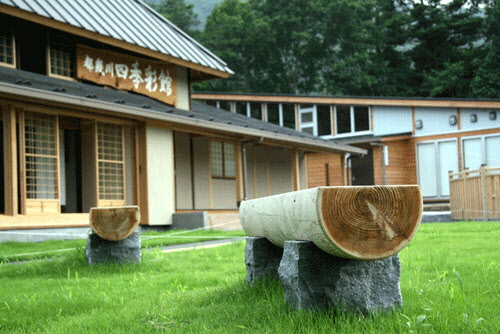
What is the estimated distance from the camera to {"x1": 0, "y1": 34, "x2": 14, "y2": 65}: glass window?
37.2ft

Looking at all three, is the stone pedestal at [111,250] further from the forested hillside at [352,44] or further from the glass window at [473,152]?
the forested hillside at [352,44]

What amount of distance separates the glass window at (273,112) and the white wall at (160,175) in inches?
555

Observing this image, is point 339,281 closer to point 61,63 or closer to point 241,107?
point 61,63

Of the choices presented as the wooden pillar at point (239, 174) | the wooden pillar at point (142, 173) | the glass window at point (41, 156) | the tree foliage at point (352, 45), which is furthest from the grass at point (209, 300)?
the tree foliage at point (352, 45)

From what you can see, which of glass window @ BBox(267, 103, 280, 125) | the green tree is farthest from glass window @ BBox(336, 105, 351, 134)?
the green tree

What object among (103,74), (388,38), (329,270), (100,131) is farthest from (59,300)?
(388,38)

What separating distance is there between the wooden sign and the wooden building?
8.47 metres

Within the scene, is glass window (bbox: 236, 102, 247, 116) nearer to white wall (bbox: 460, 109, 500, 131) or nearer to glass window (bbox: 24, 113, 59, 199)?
white wall (bbox: 460, 109, 500, 131)

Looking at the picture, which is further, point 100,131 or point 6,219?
point 100,131

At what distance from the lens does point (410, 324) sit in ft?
8.84

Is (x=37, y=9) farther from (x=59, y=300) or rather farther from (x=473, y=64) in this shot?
(x=473, y=64)

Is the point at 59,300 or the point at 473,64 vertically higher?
the point at 473,64

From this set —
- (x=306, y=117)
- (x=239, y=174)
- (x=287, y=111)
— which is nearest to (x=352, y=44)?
(x=306, y=117)

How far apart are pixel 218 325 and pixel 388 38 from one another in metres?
38.8
